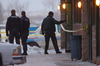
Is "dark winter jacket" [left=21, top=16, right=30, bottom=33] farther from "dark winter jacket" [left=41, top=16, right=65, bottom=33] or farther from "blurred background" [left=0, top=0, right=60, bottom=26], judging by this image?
"blurred background" [left=0, top=0, right=60, bottom=26]

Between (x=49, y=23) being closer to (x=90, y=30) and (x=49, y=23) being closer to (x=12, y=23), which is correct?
(x=12, y=23)

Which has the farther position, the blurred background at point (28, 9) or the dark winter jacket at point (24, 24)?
the blurred background at point (28, 9)

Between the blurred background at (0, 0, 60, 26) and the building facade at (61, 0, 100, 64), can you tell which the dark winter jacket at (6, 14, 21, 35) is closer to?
the building facade at (61, 0, 100, 64)

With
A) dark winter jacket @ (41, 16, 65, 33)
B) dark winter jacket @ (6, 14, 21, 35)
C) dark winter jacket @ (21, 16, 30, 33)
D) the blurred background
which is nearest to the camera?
dark winter jacket @ (6, 14, 21, 35)

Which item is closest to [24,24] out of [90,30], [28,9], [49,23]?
[49,23]

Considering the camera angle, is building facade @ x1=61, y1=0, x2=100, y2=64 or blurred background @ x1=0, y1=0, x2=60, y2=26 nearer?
Answer: building facade @ x1=61, y1=0, x2=100, y2=64

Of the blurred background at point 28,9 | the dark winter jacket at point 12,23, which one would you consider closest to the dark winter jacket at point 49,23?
the dark winter jacket at point 12,23

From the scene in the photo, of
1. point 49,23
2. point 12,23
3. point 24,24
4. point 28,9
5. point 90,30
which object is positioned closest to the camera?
point 90,30

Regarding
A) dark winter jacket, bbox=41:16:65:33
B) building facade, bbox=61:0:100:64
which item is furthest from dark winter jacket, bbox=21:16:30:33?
building facade, bbox=61:0:100:64

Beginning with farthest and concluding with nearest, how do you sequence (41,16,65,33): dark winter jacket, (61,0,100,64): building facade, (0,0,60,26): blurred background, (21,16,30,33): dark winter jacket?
(0,0,60,26): blurred background → (41,16,65,33): dark winter jacket → (21,16,30,33): dark winter jacket → (61,0,100,64): building facade

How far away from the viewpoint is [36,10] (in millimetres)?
71312

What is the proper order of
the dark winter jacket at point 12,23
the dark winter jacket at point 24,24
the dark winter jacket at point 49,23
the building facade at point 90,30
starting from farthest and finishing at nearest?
the dark winter jacket at point 49,23
the dark winter jacket at point 24,24
the dark winter jacket at point 12,23
the building facade at point 90,30

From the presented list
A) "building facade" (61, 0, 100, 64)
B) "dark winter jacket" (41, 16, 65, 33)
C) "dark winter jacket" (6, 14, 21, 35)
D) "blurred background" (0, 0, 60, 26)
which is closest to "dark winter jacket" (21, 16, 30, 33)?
"dark winter jacket" (6, 14, 21, 35)

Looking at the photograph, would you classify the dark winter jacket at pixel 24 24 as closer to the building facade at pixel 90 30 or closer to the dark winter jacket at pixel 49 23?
the dark winter jacket at pixel 49 23
